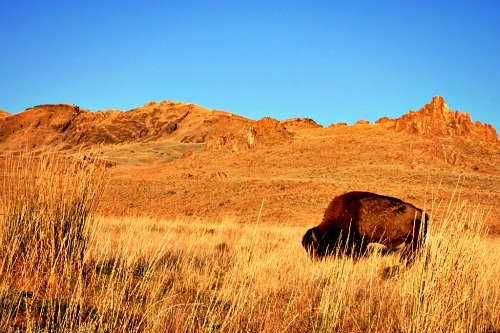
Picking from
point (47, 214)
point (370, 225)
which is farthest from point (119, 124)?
point (47, 214)

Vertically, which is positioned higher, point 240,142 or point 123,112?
point 123,112

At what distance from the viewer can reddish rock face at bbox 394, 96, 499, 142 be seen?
1364 inches

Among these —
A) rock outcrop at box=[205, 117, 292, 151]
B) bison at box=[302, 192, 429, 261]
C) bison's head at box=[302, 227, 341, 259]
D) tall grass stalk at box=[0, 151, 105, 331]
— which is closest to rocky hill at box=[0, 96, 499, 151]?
rock outcrop at box=[205, 117, 292, 151]

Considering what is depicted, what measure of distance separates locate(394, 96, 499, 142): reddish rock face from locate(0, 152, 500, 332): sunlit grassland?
32.1 meters

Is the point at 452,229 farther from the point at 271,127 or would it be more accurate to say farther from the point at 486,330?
the point at 271,127

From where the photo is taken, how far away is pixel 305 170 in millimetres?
30000

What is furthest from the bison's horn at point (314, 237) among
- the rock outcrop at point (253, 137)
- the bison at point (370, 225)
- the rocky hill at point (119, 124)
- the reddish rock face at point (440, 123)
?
the rocky hill at point (119, 124)

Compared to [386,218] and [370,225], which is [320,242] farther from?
[386,218]

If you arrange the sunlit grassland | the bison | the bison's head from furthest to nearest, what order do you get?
the bison, the bison's head, the sunlit grassland

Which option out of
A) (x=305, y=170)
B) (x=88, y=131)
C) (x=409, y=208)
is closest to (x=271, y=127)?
(x=305, y=170)

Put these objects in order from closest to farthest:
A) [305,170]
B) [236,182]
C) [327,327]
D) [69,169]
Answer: [327,327], [69,169], [236,182], [305,170]

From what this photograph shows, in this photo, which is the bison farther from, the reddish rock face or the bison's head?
the reddish rock face

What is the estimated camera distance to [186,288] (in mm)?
4355

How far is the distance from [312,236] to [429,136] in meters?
31.3
